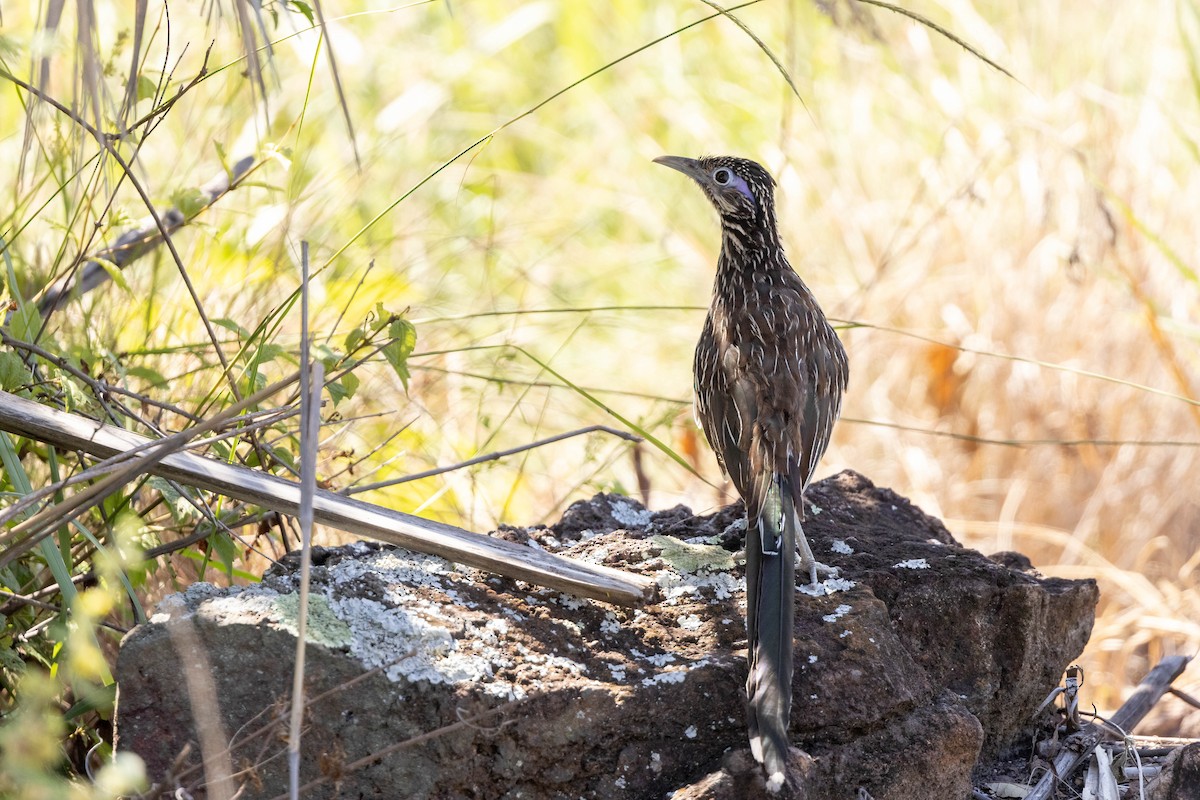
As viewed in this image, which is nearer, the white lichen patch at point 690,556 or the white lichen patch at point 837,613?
the white lichen patch at point 837,613

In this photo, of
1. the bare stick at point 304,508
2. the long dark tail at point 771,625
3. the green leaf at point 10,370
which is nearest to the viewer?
the bare stick at point 304,508

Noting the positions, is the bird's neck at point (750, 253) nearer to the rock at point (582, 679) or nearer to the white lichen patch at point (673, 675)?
the rock at point (582, 679)

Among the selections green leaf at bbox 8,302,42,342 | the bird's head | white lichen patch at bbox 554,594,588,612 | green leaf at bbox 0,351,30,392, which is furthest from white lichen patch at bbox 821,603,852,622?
green leaf at bbox 8,302,42,342

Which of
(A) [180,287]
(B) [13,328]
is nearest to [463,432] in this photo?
(A) [180,287]

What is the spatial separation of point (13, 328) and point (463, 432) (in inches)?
117

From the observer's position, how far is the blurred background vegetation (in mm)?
3367

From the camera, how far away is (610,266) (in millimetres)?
9008

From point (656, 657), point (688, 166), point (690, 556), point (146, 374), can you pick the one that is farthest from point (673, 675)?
point (688, 166)

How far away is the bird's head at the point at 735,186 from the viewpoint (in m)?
4.31

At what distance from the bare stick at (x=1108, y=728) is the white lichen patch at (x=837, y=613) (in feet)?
1.96

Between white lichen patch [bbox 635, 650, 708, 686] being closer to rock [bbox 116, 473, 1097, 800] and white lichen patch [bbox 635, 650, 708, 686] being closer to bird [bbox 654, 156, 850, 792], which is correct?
rock [bbox 116, 473, 1097, 800]

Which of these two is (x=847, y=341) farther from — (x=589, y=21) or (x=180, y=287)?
(x=589, y=21)

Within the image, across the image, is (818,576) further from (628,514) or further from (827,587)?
(628,514)

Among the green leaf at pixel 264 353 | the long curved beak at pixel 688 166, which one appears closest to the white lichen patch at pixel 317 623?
the green leaf at pixel 264 353
